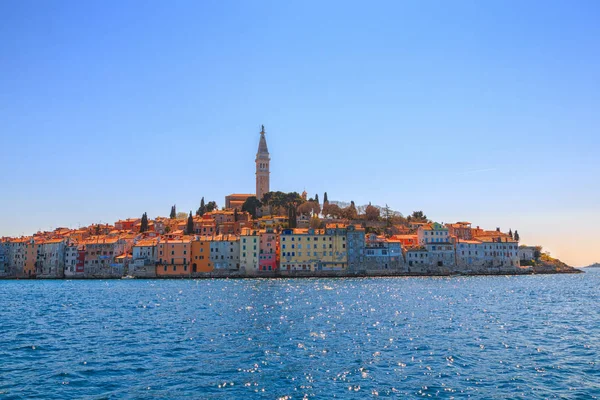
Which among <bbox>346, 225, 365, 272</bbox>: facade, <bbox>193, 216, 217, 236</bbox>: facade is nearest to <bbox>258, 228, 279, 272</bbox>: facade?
<bbox>346, 225, 365, 272</bbox>: facade

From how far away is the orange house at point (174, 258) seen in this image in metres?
83.4

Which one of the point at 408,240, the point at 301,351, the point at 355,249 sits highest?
the point at 408,240

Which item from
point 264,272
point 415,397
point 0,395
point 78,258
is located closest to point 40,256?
point 78,258

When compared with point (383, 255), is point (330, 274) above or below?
below

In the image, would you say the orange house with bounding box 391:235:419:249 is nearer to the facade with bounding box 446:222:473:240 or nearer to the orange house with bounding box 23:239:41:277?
the facade with bounding box 446:222:473:240

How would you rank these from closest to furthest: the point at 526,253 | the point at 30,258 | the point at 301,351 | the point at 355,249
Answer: the point at 301,351, the point at 355,249, the point at 30,258, the point at 526,253

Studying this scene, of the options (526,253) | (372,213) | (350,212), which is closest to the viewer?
(526,253)

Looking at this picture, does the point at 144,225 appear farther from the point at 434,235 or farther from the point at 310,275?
the point at 434,235

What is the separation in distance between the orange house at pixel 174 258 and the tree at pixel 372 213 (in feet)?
147

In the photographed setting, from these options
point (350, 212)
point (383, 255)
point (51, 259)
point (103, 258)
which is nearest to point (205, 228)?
point (103, 258)

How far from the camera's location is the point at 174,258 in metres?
84.2

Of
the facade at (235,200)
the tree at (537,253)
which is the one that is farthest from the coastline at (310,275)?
the facade at (235,200)

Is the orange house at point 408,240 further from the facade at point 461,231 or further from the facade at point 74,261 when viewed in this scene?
the facade at point 74,261

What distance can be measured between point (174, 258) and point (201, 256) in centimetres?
435
